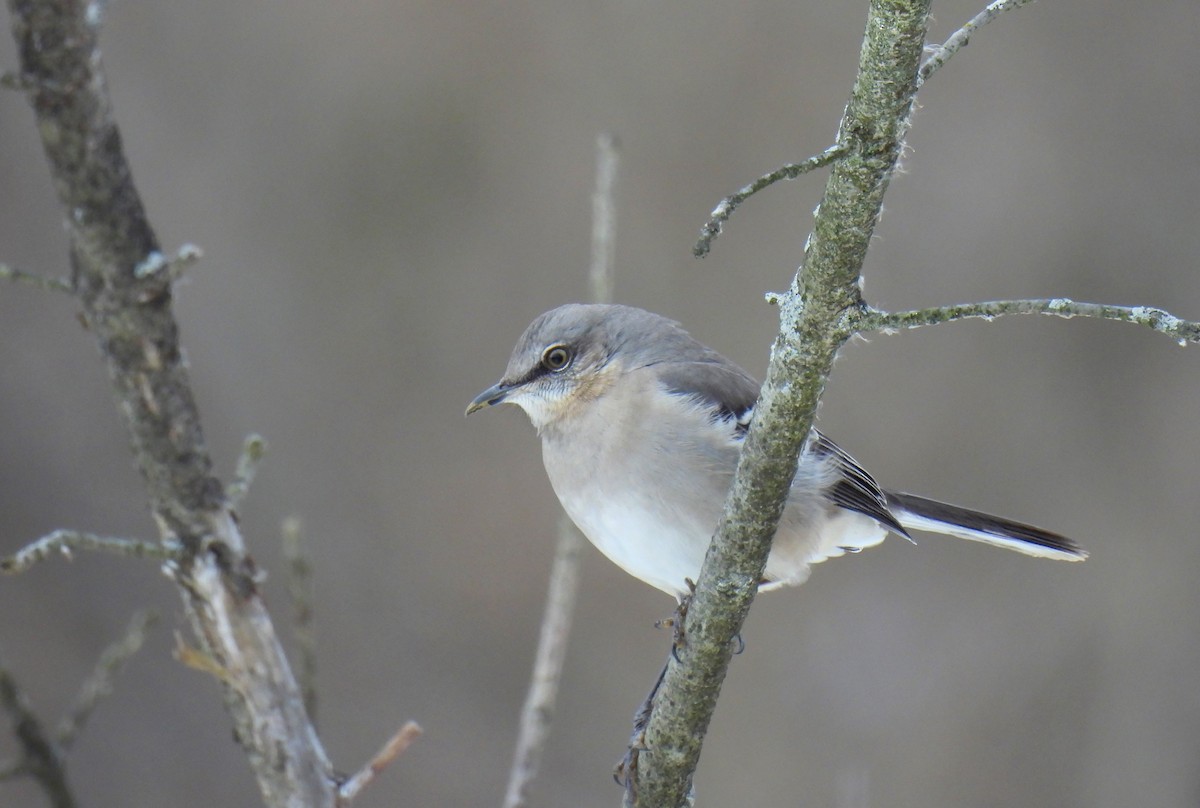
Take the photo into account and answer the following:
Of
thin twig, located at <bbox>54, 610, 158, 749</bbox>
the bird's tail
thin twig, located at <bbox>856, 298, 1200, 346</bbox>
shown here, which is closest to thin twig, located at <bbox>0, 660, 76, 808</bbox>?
thin twig, located at <bbox>54, 610, 158, 749</bbox>

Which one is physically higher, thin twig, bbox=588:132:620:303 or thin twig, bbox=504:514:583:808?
thin twig, bbox=588:132:620:303

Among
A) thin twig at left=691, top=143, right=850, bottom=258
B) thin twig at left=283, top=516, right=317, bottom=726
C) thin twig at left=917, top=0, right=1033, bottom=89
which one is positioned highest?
thin twig at left=917, top=0, right=1033, bottom=89

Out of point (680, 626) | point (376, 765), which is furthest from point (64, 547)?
point (680, 626)

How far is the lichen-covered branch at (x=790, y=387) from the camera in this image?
5.33 feet

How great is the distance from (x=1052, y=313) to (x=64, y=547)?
1.92m

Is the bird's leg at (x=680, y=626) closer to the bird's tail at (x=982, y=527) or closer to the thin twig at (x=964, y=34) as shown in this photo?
the thin twig at (x=964, y=34)

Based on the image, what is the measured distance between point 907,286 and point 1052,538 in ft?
9.63

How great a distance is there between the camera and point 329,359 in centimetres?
631

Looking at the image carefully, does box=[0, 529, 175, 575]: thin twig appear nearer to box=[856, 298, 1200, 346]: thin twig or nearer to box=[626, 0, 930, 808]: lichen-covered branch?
box=[626, 0, 930, 808]: lichen-covered branch

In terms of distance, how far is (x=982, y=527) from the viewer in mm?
3668

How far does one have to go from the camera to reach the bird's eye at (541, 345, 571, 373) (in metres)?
3.62

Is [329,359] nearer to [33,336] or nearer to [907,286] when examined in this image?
[33,336]

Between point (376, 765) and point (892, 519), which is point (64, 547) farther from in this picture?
point (892, 519)

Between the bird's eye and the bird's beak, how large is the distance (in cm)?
15
